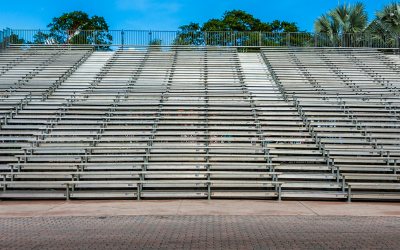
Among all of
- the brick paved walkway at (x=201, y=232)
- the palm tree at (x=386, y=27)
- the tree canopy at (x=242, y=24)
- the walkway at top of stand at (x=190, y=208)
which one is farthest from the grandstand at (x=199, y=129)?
the tree canopy at (x=242, y=24)

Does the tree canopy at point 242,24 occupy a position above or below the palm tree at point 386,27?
above

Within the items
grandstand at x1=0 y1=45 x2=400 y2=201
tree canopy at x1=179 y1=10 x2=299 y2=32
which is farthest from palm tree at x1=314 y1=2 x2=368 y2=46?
tree canopy at x1=179 y1=10 x2=299 y2=32

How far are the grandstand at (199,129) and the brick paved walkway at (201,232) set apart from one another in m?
2.12

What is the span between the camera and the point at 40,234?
499cm

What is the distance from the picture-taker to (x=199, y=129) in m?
11.0

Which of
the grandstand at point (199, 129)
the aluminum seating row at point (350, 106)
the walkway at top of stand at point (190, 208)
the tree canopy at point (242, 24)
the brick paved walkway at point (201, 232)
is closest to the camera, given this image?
the brick paved walkway at point (201, 232)

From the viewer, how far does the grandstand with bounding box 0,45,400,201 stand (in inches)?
330

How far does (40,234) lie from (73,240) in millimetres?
670

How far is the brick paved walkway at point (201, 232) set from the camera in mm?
4418

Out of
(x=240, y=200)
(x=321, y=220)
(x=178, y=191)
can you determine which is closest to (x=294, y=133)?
(x=240, y=200)

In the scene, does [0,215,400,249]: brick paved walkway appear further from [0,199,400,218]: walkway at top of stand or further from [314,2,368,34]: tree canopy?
[314,2,368,34]: tree canopy

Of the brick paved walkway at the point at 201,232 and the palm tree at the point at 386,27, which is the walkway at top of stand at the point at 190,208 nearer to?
the brick paved walkway at the point at 201,232

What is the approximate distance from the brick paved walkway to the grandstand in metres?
2.12

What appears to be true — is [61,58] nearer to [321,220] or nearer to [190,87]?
[190,87]
